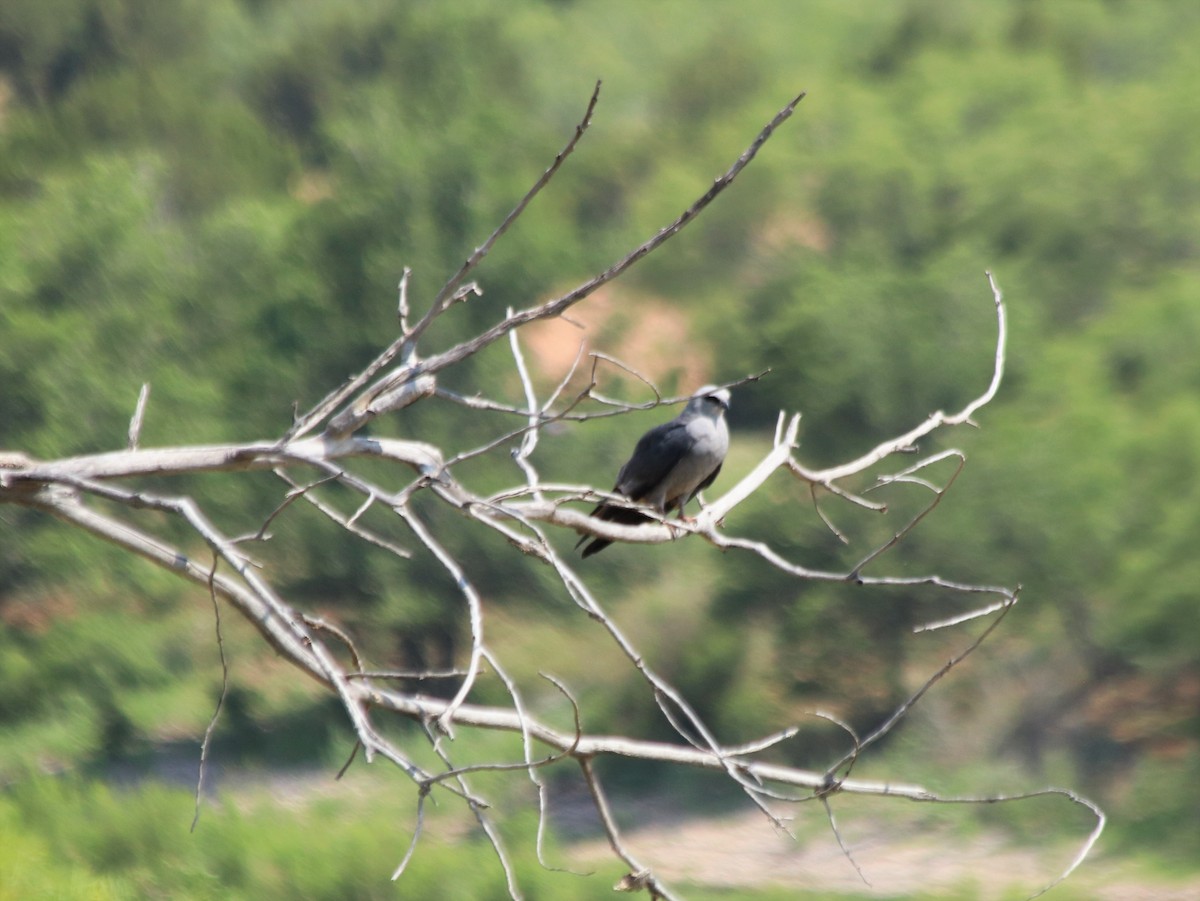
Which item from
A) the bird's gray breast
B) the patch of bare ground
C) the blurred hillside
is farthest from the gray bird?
the blurred hillside

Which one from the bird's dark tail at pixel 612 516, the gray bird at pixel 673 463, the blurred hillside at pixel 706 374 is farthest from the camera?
the blurred hillside at pixel 706 374

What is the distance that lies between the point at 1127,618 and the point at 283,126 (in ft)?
64.3

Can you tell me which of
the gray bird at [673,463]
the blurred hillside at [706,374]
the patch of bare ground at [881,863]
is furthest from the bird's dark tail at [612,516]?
the blurred hillside at [706,374]

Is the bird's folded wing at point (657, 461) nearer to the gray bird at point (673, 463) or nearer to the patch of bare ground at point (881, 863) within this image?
the gray bird at point (673, 463)

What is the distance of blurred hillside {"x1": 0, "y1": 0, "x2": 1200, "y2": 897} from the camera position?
14852 mm

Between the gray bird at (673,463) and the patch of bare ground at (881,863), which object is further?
the patch of bare ground at (881,863)

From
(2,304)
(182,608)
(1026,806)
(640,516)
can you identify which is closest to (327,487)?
(182,608)

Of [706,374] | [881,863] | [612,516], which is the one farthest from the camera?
[706,374]

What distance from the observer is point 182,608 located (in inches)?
642

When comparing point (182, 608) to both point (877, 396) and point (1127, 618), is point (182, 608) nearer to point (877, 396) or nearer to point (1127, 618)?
point (877, 396)

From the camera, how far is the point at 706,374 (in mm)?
17781

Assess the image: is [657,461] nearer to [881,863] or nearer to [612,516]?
[612,516]

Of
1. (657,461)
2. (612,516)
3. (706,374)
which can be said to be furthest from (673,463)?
(706,374)

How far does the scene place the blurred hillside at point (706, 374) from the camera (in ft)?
48.7
